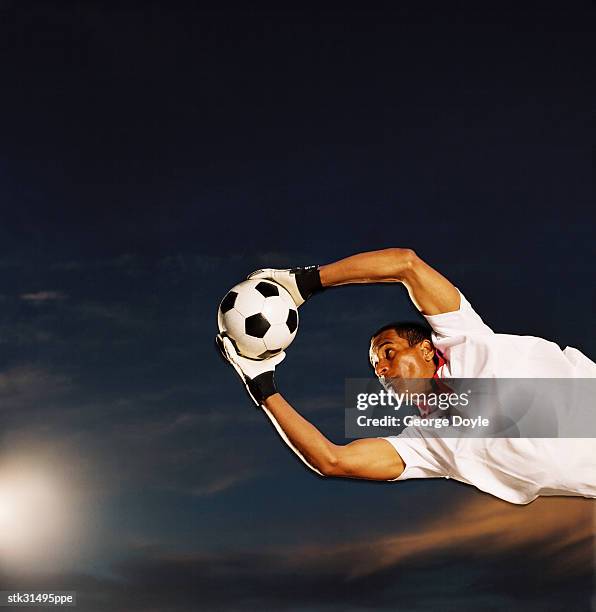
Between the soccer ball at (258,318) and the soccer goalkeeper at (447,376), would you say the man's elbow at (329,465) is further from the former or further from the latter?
the soccer ball at (258,318)

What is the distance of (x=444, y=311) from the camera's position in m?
5.12

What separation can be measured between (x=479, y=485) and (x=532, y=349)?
97cm

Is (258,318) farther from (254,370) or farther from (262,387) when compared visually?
(262,387)

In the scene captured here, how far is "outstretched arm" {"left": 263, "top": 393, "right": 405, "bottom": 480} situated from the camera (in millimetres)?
4992

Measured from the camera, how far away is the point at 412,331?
546cm

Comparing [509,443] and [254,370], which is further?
[254,370]

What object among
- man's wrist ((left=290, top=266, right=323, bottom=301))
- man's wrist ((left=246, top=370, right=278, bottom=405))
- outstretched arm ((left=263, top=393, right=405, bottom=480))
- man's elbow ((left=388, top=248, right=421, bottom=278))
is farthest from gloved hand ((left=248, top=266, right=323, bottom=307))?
outstretched arm ((left=263, top=393, right=405, bottom=480))

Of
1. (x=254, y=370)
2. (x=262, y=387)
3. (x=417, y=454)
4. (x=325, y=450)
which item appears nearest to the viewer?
(x=325, y=450)

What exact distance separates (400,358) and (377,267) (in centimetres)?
73

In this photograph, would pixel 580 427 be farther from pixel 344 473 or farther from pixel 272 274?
pixel 272 274

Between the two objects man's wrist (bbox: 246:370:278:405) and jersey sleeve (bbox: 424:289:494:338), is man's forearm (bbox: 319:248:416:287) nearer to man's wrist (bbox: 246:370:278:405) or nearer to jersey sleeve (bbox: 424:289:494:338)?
jersey sleeve (bbox: 424:289:494:338)

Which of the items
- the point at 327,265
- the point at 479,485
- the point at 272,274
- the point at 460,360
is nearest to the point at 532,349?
the point at 460,360

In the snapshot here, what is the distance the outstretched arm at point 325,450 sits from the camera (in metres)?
4.99

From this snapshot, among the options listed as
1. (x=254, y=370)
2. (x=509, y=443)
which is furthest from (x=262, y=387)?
A: (x=509, y=443)
